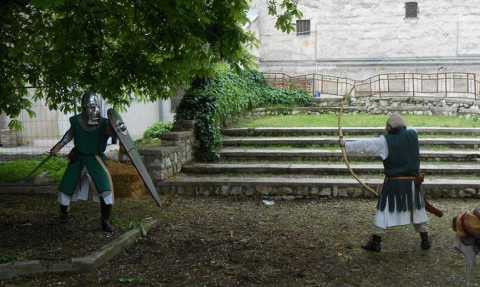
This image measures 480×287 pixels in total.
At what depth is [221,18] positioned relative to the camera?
776cm

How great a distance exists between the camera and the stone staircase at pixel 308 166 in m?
10.2

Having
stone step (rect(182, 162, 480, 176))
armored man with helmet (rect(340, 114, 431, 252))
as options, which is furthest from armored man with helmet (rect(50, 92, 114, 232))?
stone step (rect(182, 162, 480, 176))

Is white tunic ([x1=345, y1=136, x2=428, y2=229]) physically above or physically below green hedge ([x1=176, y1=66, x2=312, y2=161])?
below

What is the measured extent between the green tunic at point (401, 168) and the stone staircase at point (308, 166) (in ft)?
10.4

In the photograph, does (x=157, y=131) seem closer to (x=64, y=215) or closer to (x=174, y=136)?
(x=174, y=136)

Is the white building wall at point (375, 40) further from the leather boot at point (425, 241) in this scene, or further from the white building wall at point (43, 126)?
the leather boot at point (425, 241)

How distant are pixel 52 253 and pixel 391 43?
20.5 metres

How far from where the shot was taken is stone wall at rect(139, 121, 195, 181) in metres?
10.6

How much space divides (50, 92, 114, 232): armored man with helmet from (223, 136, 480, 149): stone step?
5521mm

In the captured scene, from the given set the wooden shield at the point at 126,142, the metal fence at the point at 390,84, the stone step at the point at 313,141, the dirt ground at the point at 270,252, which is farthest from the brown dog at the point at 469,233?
the metal fence at the point at 390,84

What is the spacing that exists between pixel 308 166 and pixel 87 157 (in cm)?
504

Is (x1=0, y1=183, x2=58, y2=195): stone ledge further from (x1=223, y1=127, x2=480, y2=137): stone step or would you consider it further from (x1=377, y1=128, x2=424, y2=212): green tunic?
(x1=377, y1=128, x2=424, y2=212): green tunic

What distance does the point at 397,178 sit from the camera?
6.84 m

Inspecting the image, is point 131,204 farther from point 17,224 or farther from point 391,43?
point 391,43
